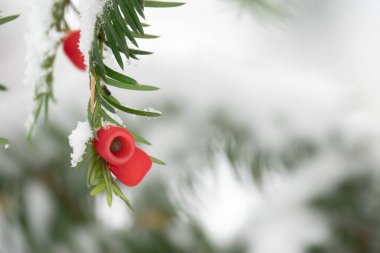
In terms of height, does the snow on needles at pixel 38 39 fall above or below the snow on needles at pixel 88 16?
below

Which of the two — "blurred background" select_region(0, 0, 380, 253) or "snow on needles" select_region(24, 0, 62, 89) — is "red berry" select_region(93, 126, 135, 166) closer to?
"snow on needles" select_region(24, 0, 62, 89)

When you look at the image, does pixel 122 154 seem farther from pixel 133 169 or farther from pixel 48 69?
pixel 48 69

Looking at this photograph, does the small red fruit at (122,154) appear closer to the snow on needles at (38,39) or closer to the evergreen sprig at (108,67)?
the evergreen sprig at (108,67)

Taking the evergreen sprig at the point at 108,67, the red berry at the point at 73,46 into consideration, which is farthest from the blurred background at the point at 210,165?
the evergreen sprig at the point at 108,67

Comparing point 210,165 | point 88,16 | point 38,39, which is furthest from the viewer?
point 210,165

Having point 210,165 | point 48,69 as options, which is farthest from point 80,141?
point 210,165

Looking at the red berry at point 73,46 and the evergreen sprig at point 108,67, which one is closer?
the evergreen sprig at point 108,67

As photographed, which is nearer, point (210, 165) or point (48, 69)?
point (48, 69)

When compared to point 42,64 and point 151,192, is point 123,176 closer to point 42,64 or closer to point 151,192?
point 42,64
